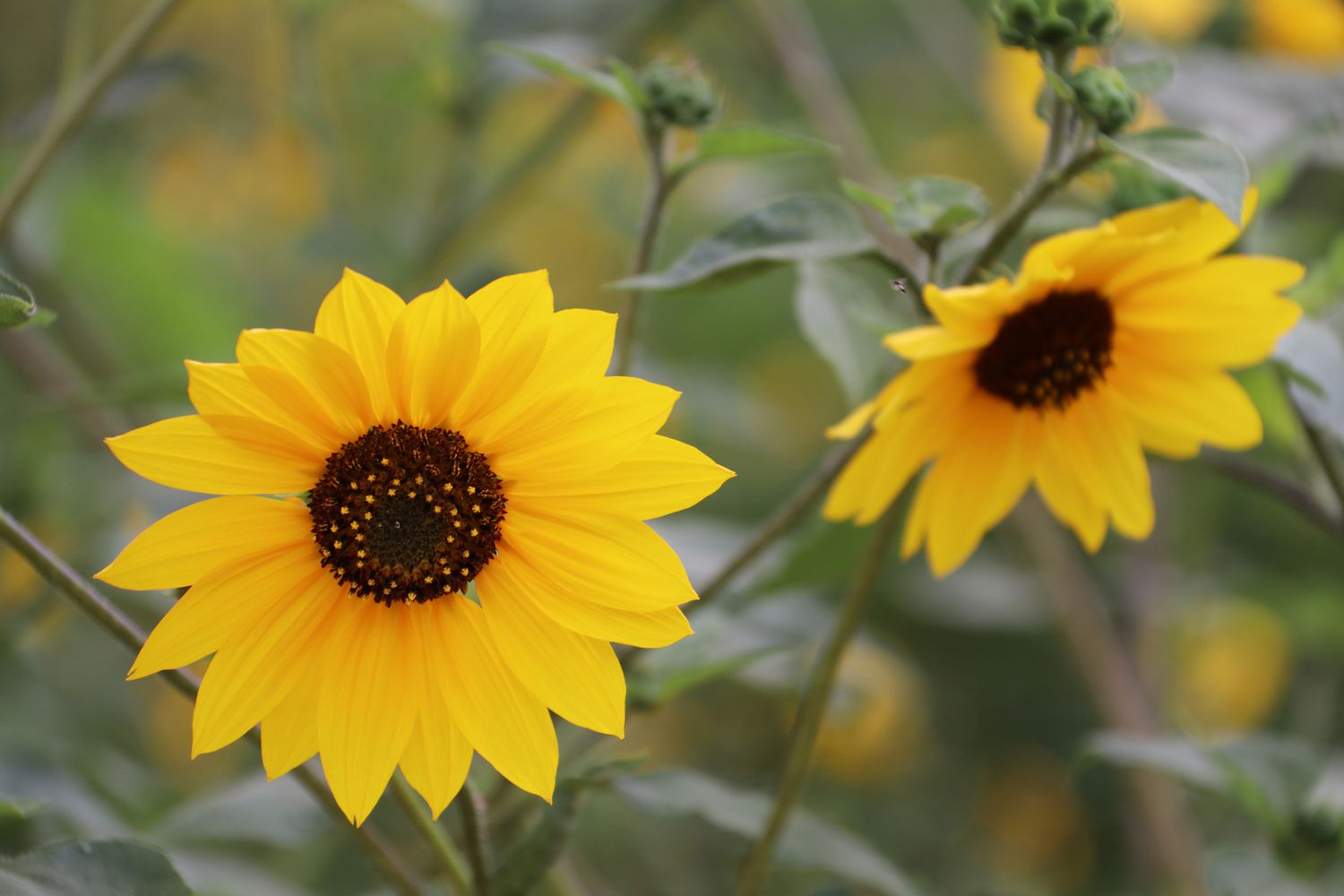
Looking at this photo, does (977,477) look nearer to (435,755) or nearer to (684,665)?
(684,665)

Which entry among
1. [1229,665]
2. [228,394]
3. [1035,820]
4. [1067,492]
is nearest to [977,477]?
[1067,492]

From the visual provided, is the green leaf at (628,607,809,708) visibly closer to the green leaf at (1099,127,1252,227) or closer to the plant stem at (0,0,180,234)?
the green leaf at (1099,127,1252,227)

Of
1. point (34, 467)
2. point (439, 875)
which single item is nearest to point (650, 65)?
point (439, 875)

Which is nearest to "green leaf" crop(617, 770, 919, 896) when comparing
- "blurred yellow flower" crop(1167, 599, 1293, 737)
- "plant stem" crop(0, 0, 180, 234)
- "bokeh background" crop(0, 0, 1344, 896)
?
"bokeh background" crop(0, 0, 1344, 896)

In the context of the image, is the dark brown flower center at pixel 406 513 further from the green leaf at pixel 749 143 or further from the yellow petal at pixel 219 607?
the green leaf at pixel 749 143

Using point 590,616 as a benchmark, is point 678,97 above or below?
above
